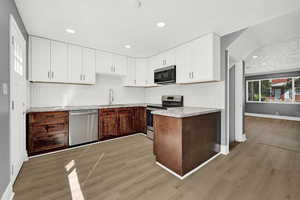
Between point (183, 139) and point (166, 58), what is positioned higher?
point (166, 58)

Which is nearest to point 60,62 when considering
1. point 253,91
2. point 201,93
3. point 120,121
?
point 120,121

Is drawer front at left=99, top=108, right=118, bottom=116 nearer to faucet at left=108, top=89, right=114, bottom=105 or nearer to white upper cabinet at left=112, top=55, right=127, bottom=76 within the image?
faucet at left=108, top=89, right=114, bottom=105

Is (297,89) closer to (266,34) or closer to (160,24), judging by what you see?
(266,34)

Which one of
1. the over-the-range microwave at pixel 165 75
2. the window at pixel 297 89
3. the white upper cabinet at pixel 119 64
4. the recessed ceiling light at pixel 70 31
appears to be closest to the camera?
the recessed ceiling light at pixel 70 31

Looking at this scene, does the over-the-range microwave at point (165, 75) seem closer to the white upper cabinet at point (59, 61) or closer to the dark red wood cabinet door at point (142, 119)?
the dark red wood cabinet door at point (142, 119)

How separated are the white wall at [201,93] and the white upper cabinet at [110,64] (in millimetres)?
1450

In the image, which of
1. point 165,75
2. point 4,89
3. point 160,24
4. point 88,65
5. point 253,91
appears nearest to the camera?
point 4,89

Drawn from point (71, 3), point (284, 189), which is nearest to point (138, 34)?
point (71, 3)

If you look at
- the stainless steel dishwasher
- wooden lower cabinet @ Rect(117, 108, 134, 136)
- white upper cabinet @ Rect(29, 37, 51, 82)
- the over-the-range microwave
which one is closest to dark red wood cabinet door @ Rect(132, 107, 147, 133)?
wooden lower cabinet @ Rect(117, 108, 134, 136)

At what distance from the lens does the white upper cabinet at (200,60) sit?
248 centimetres

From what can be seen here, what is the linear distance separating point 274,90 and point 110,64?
8.06 meters

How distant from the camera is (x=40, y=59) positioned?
2.70 m

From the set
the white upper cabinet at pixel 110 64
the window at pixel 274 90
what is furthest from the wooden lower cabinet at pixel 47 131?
the window at pixel 274 90

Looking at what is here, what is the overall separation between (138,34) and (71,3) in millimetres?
1225
